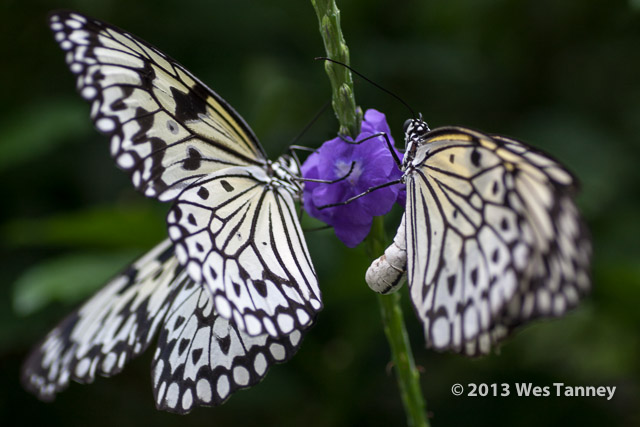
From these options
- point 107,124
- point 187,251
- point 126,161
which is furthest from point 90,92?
point 187,251

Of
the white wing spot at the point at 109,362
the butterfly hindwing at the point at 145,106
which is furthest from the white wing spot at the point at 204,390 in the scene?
the butterfly hindwing at the point at 145,106

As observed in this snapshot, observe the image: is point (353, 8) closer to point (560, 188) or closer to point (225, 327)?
point (225, 327)

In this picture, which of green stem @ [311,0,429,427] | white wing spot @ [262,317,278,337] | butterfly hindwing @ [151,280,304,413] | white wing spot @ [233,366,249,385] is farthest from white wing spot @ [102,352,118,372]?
green stem @ [311,0,429,427]

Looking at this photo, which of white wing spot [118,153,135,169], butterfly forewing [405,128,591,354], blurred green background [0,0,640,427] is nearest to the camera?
butterfly forewing [405,128,591,354]

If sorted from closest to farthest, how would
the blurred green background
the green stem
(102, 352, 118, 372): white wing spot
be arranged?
the green stem < (102, 352, 118, 372): white wing spot < the blurred green background

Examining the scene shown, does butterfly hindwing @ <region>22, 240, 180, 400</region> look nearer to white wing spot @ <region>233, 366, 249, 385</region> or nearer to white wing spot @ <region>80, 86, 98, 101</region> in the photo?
white wing spot @ <region>233, 366, 249, 385</region>

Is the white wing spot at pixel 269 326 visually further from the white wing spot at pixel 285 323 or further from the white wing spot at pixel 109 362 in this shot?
the white wing spot at pixel 109 362

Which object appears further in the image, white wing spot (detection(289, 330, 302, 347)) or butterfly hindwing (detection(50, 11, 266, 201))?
white wing spot (detection(289, 330, 302, 347))

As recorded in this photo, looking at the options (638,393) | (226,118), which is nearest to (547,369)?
(638,393)
